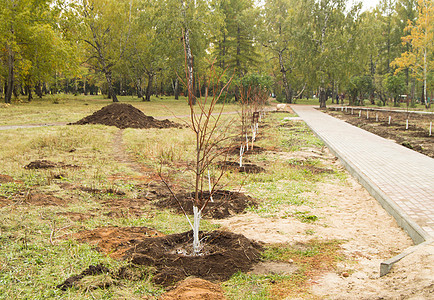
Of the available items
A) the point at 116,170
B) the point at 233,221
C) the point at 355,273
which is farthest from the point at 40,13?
the point at 355,273

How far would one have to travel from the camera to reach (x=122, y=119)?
1973cm

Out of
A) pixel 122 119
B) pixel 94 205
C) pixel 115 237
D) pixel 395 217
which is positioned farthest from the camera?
pixel 122 119

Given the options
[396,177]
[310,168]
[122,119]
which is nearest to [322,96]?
[122,119]

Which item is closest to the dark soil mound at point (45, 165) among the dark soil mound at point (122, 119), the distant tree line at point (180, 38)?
the dark soil mound at point (122, 119)

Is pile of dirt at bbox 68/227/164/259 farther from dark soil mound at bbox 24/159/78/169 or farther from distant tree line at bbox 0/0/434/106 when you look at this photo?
distant tree line at bbox 0/0/434/106

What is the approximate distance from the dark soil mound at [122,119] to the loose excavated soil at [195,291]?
51.5 ft

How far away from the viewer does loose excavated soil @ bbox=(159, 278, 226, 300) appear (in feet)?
11.1

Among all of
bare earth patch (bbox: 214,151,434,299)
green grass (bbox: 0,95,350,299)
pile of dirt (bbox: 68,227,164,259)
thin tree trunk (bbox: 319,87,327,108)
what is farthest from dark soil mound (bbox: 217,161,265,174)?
thin tree trunk (bbox: 319,87,327,108)

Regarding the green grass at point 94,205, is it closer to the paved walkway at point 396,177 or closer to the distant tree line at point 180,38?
the paved walkway at point 396,177

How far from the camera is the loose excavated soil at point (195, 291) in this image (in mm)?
3389

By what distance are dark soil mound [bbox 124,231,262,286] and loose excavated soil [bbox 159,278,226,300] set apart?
153mm

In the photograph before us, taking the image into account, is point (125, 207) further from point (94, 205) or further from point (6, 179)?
point (6, 179)

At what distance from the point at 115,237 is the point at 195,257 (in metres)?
1.20

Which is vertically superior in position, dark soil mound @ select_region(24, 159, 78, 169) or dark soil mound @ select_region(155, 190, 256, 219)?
dark soil mound @ select_region(24, 159, 78, 169)
